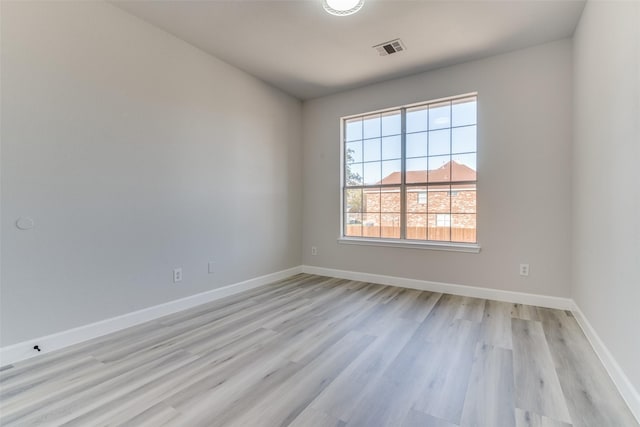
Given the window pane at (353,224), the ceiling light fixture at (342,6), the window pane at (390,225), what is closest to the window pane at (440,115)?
the window pane at (390,225)

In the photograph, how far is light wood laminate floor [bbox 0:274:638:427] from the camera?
4.82 ft

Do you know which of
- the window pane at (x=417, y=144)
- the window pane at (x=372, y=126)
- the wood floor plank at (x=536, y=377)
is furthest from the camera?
the window pane at (x=372, y=126)

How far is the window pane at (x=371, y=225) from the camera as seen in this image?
421 centimetres

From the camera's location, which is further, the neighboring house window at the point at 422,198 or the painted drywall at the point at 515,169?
the neighboring house window at the point at 422,198

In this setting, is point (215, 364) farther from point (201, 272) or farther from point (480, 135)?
point (480, 135)

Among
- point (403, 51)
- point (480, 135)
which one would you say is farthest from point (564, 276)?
point (403, 51)

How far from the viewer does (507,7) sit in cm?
248

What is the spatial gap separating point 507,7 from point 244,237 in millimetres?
3489

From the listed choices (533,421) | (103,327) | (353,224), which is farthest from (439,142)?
(103,327)

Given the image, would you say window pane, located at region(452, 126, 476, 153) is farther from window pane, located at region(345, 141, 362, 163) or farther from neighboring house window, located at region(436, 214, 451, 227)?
window pane, located at region(345, 141, 362, 163)

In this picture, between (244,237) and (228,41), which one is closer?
(228,41)

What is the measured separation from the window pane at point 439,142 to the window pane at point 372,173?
755 mm

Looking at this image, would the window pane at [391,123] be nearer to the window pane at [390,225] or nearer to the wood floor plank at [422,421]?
the window pane at [390,225]

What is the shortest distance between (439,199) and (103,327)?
3.68 metres
